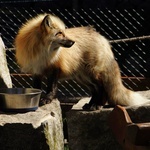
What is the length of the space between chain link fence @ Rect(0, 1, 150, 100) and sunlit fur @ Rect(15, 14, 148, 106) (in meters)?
1.22

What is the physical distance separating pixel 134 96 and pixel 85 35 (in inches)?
30.9

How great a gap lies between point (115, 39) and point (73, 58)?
421 cm

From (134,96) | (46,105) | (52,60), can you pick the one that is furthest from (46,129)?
(134,96)

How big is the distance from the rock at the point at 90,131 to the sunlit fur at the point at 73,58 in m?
0.31

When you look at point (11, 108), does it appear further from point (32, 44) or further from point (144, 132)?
point (144, 132)

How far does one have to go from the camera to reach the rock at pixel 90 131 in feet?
14.8

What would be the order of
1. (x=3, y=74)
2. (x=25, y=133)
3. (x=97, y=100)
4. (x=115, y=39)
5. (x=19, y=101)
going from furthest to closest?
(x=115, y=39) < (x=3, y=74) < (x=97, y=100) < (x=19, y=101) < (x=25, y=133)

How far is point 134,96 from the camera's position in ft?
15.6

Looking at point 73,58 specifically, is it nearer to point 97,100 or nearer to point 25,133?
point 97,100

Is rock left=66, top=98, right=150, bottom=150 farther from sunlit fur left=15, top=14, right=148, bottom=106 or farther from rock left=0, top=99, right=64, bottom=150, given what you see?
rock left=0, top=99, right=64, bottom=150

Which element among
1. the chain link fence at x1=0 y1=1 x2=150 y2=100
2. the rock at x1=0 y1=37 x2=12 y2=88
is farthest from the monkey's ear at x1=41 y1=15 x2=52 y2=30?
the chain link fence at x1=0 y1=1 x2=150 y2=100

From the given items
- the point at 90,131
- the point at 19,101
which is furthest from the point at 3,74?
the point at 90,131

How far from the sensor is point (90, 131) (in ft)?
15.0

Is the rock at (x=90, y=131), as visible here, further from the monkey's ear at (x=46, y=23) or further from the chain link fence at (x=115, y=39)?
the chain link fence at (x=115, y=39)
